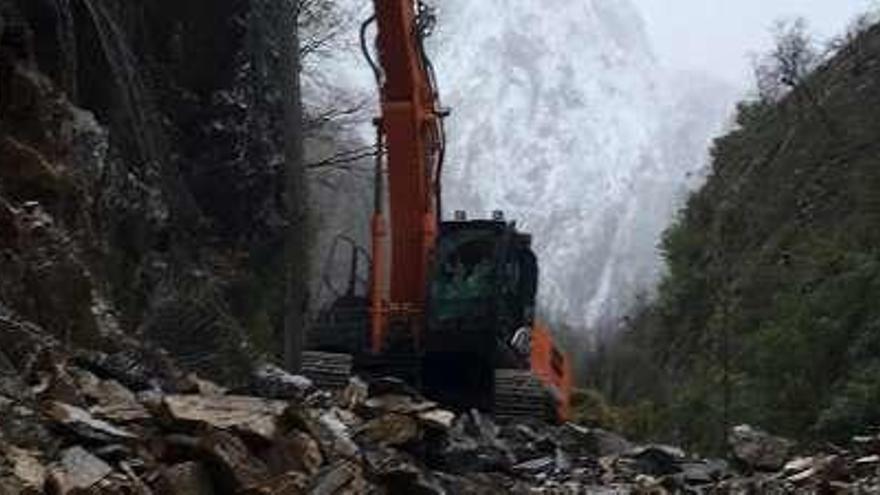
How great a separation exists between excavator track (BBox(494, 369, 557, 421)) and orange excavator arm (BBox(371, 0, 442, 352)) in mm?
932

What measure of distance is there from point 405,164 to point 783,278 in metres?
10.7

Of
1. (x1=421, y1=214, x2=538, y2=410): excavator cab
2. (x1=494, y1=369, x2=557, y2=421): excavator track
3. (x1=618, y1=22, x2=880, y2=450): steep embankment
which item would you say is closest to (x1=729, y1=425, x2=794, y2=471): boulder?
(x1=494, y1=369, x2=557, y2=421): excavator track

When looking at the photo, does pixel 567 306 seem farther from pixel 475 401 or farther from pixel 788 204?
pixel 475 401

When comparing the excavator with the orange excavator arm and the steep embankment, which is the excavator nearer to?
the orange excavator arm

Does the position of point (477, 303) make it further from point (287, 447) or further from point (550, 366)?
point (287, 447)

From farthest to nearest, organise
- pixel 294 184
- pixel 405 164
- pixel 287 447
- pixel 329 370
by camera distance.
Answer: pixel 294 184 < pixel 405 164 < pixel 329 370 < pixel 287 447

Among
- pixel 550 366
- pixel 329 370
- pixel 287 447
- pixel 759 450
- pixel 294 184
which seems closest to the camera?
pixel 287 447

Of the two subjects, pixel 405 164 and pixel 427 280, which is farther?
pixel 427 280

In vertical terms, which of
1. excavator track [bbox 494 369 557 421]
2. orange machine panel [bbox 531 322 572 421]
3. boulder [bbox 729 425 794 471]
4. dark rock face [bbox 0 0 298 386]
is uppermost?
dark rock face [bbox 0 0 298 386]

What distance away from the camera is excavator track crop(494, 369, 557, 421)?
13.4 meters

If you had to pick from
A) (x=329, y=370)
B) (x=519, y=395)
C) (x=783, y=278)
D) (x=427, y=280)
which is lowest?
(x=519, y=395)

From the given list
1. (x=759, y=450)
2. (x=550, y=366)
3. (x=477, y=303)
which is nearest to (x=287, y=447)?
(x=759, y=450)

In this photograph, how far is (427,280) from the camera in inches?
535

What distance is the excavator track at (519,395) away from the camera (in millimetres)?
13391
